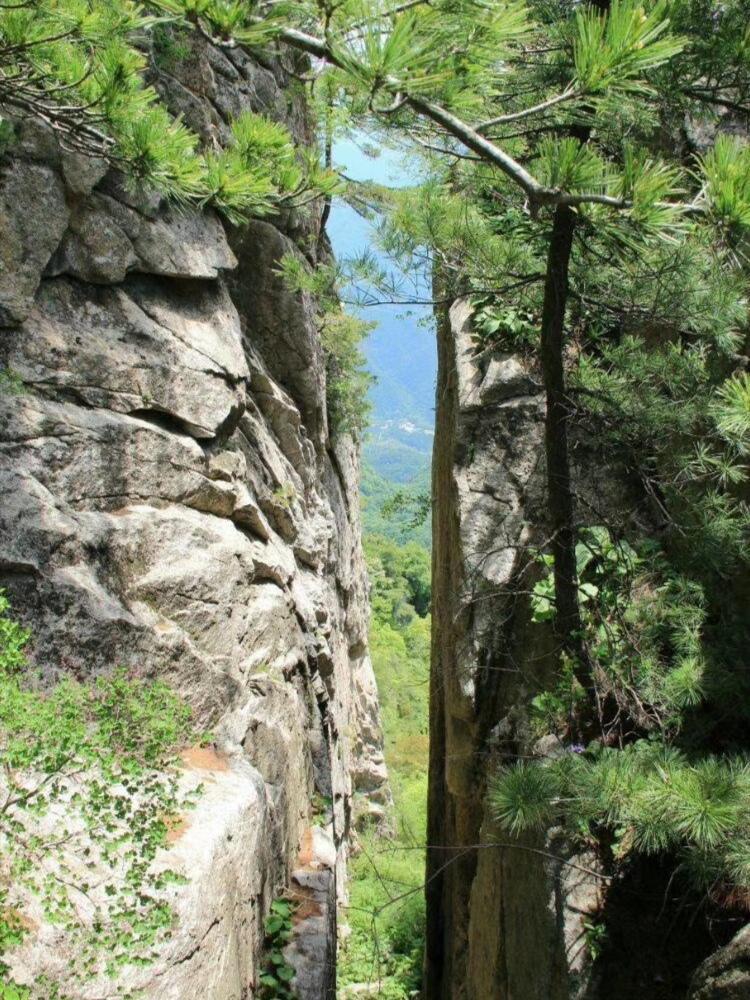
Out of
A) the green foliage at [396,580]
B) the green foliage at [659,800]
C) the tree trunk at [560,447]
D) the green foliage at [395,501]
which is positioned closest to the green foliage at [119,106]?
the tree trunk at [560,447]

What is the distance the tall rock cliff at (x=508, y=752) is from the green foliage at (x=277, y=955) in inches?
43.1

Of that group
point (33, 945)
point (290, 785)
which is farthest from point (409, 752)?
point (33, 945)

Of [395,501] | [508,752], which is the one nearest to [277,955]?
[508,752]

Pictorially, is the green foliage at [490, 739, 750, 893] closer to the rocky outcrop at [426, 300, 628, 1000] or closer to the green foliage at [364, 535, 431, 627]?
the rocky outcrop at [426, 300, 628, 1000]

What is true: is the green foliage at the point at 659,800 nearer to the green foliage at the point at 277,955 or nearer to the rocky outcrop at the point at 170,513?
the rocky outcrop at the point at 170,513

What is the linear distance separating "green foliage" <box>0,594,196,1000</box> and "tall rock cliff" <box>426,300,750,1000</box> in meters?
1.50

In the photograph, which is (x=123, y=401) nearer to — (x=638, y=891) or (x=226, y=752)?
(x=226, y=752)

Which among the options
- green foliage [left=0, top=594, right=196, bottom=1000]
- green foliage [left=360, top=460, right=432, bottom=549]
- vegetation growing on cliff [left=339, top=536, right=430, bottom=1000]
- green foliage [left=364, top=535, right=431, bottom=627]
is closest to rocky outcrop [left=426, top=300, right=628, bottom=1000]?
vegetation growing on cliff [left=339, top=536, right=430, bottom=1000]

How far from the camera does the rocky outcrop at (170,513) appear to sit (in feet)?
13.9

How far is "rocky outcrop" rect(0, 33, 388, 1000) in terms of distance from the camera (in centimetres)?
424

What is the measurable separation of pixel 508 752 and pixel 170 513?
10.00ft

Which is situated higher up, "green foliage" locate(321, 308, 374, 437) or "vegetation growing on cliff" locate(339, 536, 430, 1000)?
"green foliage" locate(321, 308, 374, 437)

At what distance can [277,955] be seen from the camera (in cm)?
459

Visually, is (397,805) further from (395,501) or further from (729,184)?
(729,184)
